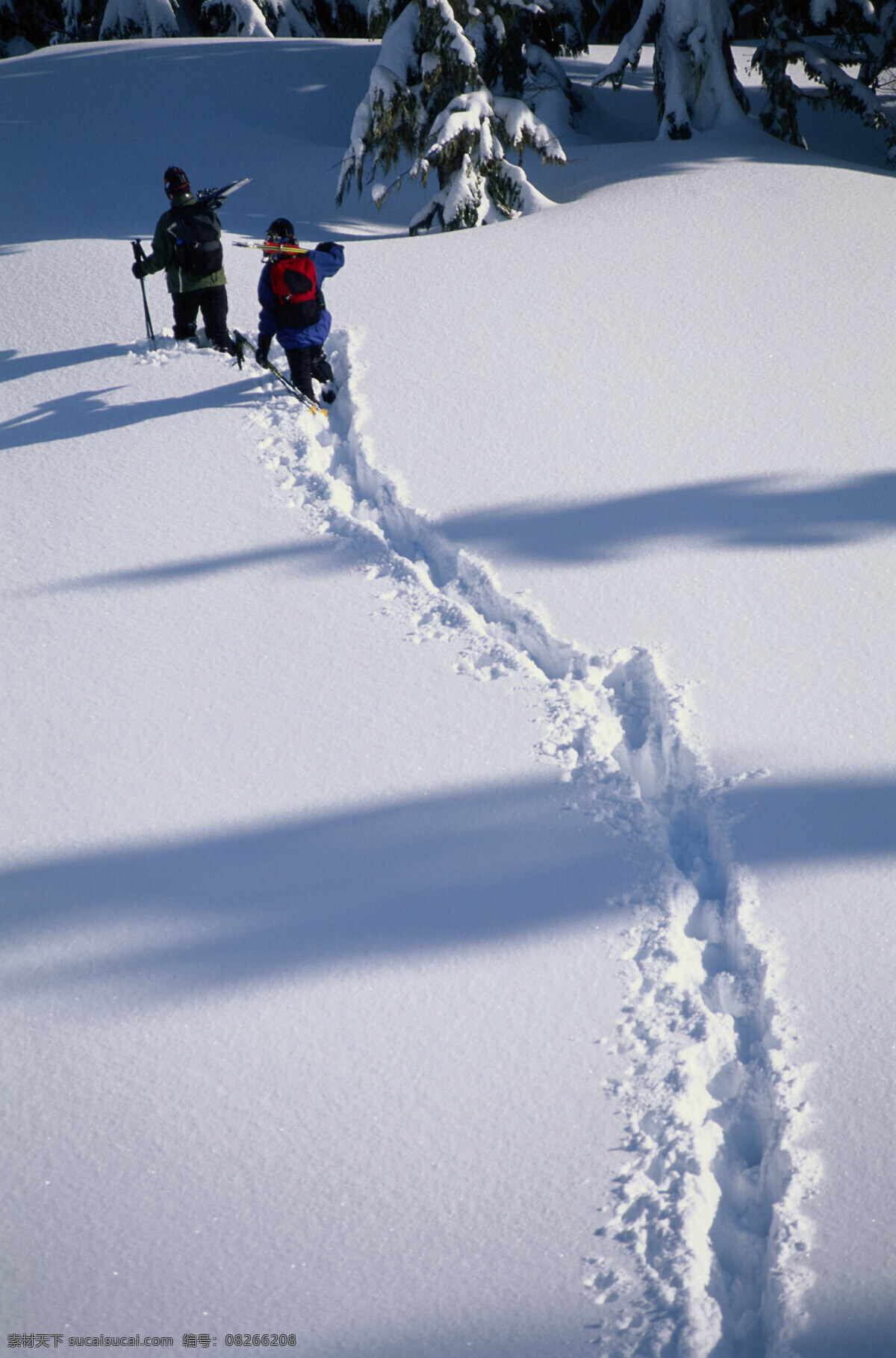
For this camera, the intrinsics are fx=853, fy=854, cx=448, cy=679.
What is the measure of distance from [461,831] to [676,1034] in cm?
108

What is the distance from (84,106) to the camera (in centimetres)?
1146

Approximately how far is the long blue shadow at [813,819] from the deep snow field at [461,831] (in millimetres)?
21

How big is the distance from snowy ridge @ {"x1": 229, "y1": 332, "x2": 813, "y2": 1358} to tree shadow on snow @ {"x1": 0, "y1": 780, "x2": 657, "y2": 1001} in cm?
25

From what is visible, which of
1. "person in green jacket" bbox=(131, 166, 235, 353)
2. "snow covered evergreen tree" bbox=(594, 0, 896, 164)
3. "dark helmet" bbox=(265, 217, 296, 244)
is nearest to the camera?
"dark helmet" bbox=(265, 217, 296, 244)

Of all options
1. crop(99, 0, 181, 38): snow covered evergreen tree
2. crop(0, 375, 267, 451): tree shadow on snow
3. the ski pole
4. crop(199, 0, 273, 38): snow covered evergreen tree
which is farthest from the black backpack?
crop(99, 0, 181, 38): snow covered evergreen tree

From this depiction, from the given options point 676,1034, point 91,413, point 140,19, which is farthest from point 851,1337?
point 140,19

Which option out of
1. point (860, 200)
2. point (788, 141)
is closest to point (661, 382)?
point (860, 200)

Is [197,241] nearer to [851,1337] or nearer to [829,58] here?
[851,1337]

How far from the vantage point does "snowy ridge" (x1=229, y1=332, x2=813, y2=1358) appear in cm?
227

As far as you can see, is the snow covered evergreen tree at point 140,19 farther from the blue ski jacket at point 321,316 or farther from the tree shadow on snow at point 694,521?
the tree shadow on snow at point 694,521

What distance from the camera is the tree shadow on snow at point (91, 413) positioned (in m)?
5.92

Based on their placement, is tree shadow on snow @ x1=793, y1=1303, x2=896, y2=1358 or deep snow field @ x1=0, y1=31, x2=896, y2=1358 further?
deep snow field @ x1=0, y1=31, x2=896, y2=1358

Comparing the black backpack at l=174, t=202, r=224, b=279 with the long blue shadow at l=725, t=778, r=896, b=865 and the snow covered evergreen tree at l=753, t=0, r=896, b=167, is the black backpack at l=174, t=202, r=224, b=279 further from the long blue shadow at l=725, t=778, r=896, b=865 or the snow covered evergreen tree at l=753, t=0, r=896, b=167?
the snow covered evergreen tree at l=753, t=0, r=896, b=167

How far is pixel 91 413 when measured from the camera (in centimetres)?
614
